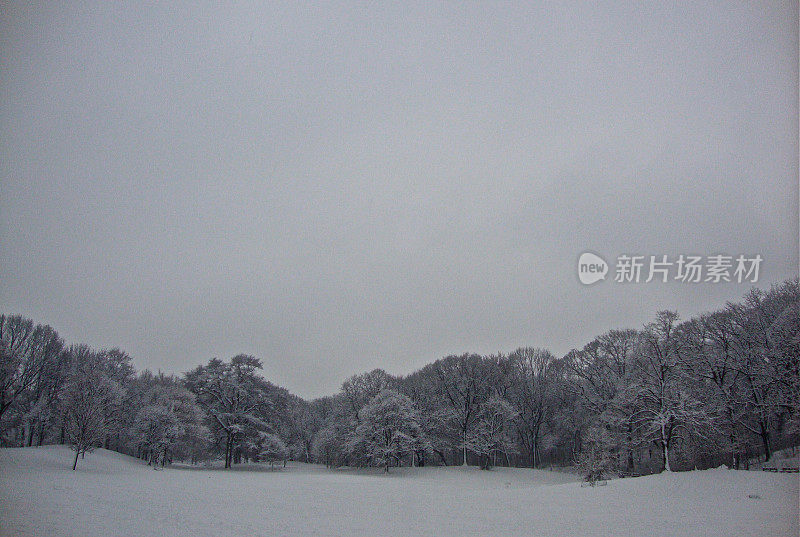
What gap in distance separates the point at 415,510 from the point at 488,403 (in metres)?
35.7

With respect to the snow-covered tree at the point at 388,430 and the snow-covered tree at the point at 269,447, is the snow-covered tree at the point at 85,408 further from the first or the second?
the snow-covered tree at the point at 388,430

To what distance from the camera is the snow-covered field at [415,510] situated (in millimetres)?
13422

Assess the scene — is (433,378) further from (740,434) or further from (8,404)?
(8,404)

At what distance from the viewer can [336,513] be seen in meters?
17.5

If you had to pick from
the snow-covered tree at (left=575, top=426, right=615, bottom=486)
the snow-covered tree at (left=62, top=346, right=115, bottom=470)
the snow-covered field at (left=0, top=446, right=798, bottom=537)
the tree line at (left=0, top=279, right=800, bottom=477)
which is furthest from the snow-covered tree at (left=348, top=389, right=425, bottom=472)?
the snow-covered tree at (left=62, top=346, right=115, bottom=470)


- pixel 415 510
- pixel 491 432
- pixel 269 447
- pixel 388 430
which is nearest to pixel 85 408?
pixel 269 447

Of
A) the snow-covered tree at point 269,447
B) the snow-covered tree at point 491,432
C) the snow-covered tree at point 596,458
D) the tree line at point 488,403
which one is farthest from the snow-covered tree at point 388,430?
the snow-covered tree at point 596,458

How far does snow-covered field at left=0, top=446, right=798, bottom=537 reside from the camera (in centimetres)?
1342

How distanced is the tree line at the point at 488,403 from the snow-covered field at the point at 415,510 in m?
7.76

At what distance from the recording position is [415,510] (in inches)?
746

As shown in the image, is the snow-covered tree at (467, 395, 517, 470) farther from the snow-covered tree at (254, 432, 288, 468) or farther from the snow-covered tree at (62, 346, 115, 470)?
the snow-covered tree at (62, 346, 115, 470)

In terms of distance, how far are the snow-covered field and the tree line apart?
7.76m

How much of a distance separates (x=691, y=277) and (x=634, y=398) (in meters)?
23.4

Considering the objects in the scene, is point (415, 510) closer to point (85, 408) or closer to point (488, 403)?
point (85, 408)
